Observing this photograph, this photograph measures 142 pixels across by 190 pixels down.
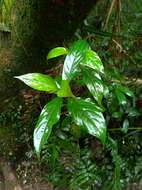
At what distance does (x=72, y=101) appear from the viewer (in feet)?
3.47

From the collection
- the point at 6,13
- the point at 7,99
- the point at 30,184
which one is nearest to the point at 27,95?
the point at 7,99

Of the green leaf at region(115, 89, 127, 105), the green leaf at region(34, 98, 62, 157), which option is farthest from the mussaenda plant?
the green leaf at region(115, 89, 127, 105)

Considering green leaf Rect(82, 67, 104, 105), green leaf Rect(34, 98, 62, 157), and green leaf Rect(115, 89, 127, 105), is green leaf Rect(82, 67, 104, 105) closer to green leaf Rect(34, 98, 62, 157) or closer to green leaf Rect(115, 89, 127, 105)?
green leaf Rect(34, 98, 62, 157)

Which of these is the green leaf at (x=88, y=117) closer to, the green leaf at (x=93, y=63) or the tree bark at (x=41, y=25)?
the green leaf at (x=93, y=63)

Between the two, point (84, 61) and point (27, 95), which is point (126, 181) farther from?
point (84, 61)

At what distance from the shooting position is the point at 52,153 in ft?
5.48

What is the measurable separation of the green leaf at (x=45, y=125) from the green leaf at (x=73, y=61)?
92 mm

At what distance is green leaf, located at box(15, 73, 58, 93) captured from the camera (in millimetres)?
1040

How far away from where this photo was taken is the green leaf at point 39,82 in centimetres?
104

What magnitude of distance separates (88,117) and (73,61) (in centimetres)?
16

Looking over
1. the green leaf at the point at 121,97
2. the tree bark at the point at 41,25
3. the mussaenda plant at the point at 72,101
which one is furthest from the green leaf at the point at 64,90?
the green leaf at the point at 121,97

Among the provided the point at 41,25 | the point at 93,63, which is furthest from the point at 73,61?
the point at 41,25

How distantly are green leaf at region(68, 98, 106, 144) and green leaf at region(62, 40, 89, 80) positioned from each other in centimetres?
8

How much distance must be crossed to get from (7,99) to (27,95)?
0.27 m
